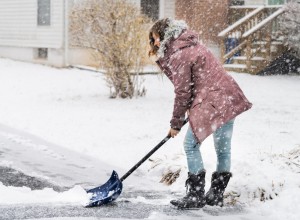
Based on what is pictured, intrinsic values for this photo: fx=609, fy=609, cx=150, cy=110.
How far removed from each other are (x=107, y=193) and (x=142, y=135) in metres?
3.79

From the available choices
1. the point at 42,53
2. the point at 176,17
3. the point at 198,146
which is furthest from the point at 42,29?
the point at 198,146

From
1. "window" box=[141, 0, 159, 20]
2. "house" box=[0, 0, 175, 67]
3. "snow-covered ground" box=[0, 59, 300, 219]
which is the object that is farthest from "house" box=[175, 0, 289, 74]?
"snow-covered ground" box=[0, 59, 300, 219]

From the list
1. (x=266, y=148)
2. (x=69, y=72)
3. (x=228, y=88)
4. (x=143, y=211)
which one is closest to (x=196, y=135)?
(x=228, y=88)

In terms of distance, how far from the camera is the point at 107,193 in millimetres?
5543

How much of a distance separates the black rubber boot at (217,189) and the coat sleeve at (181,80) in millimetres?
684

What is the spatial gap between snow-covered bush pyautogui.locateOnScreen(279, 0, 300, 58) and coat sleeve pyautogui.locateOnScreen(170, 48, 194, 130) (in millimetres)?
13381

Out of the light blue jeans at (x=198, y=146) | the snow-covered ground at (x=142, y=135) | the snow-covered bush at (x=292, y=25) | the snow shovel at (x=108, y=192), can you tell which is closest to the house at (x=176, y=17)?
the snow-covered bush at (x=292, y=25)

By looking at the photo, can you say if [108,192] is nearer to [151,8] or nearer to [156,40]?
[156,40]

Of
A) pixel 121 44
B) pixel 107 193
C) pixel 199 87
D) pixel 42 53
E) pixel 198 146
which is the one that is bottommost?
pixel 42 53

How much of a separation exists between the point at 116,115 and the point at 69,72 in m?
8.23

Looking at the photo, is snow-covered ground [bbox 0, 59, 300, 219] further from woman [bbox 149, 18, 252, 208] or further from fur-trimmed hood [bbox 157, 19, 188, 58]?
fur-trimmed hood [bbox 157, 19, 188, 58]

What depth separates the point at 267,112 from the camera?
39.0 feet

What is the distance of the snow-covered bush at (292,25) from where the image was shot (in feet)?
58.6

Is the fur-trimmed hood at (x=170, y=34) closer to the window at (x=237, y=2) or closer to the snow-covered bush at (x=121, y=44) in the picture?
the snow-covered bush at (x=121, y=44)
